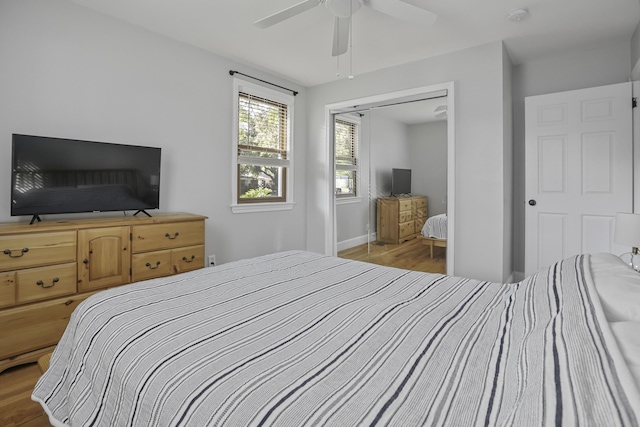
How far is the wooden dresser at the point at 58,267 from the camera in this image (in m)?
1.97

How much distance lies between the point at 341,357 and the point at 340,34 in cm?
244

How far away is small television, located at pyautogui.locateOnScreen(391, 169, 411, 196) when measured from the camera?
3889 millimetres

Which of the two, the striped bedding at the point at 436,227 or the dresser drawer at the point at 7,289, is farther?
the striped bedding at the point at 436,227

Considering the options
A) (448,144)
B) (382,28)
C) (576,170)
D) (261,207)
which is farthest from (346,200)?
(576,170)

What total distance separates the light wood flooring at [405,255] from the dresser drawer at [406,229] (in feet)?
0.32

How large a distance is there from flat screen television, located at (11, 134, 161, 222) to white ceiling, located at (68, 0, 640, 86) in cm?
115

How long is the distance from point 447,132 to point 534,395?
3278 mm

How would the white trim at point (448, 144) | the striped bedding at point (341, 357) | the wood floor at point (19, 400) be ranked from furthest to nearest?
the white trim at point (448, 144) < the wood floor at point (19, 400) < the striped bedding at point (341, 357)

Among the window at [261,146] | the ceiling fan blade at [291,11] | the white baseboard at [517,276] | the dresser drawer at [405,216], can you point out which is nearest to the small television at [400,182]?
the dresser drawer at [405,216]

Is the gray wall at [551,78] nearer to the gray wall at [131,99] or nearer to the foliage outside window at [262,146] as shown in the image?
the foliage outside window at [262,146]

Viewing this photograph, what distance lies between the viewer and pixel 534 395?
563mm

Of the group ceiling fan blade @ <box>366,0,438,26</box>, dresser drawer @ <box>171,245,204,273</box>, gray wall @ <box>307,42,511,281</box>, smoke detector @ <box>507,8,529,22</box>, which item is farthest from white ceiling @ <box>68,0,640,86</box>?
dresser drawer @ <box>171,245,204,273</box>

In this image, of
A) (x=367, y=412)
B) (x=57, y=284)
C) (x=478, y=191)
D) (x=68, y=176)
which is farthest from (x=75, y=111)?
(x=478, y=191)

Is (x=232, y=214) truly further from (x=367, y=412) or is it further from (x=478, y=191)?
(x=367, y=412)
